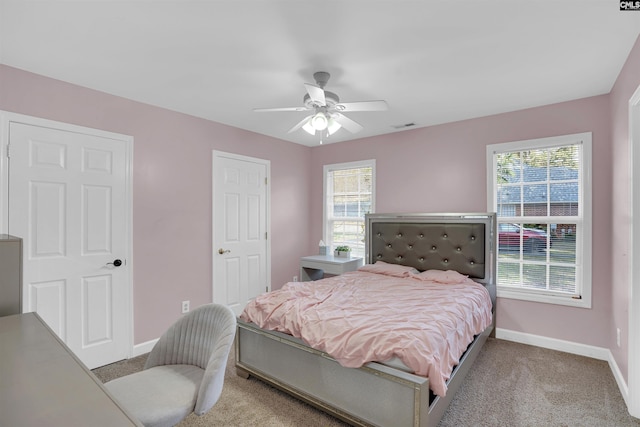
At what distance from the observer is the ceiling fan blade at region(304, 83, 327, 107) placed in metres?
2.10

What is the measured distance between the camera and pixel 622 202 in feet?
7.92

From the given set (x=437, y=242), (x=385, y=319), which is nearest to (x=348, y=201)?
(x=437, y=242)

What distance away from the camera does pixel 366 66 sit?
2.35 metres

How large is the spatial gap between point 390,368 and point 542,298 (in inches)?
92.3

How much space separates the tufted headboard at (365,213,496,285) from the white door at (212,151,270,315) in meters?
1.47

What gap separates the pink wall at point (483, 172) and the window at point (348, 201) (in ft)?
0.41

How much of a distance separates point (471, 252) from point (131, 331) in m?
3.52

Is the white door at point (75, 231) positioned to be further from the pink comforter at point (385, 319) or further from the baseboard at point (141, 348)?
the pink comforter at point (385, 319)

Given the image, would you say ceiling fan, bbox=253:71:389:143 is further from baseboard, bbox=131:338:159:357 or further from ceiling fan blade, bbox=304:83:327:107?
baseboard, bbox=131:338:159:357


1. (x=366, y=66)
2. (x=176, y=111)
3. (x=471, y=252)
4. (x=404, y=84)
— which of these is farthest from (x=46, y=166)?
(x=471, y=252)

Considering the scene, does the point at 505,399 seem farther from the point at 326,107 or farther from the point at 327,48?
the point at 327,48

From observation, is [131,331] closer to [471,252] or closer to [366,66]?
[366,66]

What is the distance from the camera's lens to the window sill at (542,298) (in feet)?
9.78

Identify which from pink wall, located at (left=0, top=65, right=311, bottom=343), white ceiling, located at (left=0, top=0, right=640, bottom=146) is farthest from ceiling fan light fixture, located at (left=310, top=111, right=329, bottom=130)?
pink wall, located at (left=0, top=65, right=311, bottom=343)
